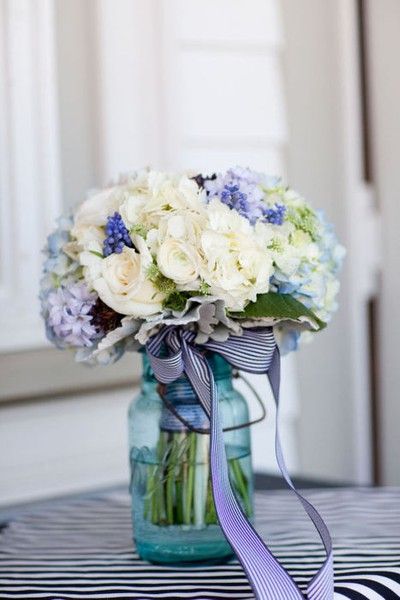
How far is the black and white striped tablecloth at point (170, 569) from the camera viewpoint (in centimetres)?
110

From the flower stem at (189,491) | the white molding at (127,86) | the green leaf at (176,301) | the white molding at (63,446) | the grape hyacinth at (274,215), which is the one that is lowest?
the white molding at (63,446)

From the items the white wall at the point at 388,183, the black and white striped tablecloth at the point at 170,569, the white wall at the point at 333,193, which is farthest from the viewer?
the white wall at the point at 388,183

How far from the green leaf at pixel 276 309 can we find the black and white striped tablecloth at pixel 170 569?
27 cm

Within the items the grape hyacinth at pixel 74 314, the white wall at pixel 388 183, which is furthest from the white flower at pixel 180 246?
the white wall at pixel 388 183

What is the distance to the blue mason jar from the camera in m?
1.21

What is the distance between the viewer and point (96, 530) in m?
1.40

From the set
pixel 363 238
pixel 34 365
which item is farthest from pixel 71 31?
pixel 363 238

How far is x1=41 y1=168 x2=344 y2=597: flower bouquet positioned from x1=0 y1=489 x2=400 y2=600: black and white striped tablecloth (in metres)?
0.07

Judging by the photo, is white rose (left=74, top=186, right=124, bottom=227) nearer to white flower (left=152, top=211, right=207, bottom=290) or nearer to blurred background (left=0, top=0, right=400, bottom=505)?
white flower (left=152, top=211, right=207, bottom=290)

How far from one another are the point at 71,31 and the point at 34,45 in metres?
0.11

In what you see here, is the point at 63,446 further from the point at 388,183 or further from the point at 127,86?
the point at 388,183

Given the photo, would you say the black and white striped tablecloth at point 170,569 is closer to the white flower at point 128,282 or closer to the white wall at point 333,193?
the white flower at point 128,282

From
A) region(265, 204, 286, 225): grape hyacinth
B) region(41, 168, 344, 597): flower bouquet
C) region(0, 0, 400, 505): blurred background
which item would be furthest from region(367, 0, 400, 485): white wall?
region(265, 204, 286, 225): grape hyacinth

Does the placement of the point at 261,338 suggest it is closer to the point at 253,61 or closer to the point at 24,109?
the point at 24,109
